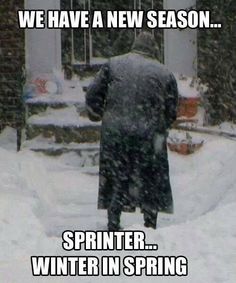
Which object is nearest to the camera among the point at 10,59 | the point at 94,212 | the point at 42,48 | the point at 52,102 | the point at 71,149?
the point at 94,212

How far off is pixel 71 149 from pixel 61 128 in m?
0.33

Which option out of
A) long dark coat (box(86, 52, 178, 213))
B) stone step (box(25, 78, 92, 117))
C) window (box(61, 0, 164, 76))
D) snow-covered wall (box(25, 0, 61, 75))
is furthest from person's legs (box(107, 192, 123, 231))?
window (box(61, 0, 164, 76))

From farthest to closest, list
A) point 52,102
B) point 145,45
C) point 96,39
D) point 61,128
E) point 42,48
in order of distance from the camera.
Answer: point 96,39 → point 42,48 → point 52,102 → point 61,128 → point 145,45

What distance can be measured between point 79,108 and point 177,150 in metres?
1.39

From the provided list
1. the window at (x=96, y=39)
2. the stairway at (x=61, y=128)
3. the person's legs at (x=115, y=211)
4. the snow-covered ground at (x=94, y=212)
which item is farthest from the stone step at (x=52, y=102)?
the person's legs at (x=115, y=211)

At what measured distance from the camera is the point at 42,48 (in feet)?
40.9

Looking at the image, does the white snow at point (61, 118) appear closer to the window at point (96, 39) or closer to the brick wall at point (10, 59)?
the brick wall at point (10, 59)

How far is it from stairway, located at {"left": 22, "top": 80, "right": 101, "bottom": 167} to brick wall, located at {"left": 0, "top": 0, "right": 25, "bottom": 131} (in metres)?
0.31

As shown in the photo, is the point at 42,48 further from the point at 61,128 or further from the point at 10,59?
the point at 61,128

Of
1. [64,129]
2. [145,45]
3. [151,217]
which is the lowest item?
[64,129]

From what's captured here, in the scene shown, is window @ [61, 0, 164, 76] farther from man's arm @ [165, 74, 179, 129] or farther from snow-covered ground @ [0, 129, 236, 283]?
man's arm @ [165, 74, 179, 129]

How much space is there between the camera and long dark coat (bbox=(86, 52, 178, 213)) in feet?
24.5

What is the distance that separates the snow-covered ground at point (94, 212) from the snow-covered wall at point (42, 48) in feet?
3.48

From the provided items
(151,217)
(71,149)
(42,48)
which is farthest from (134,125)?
(42,48)
